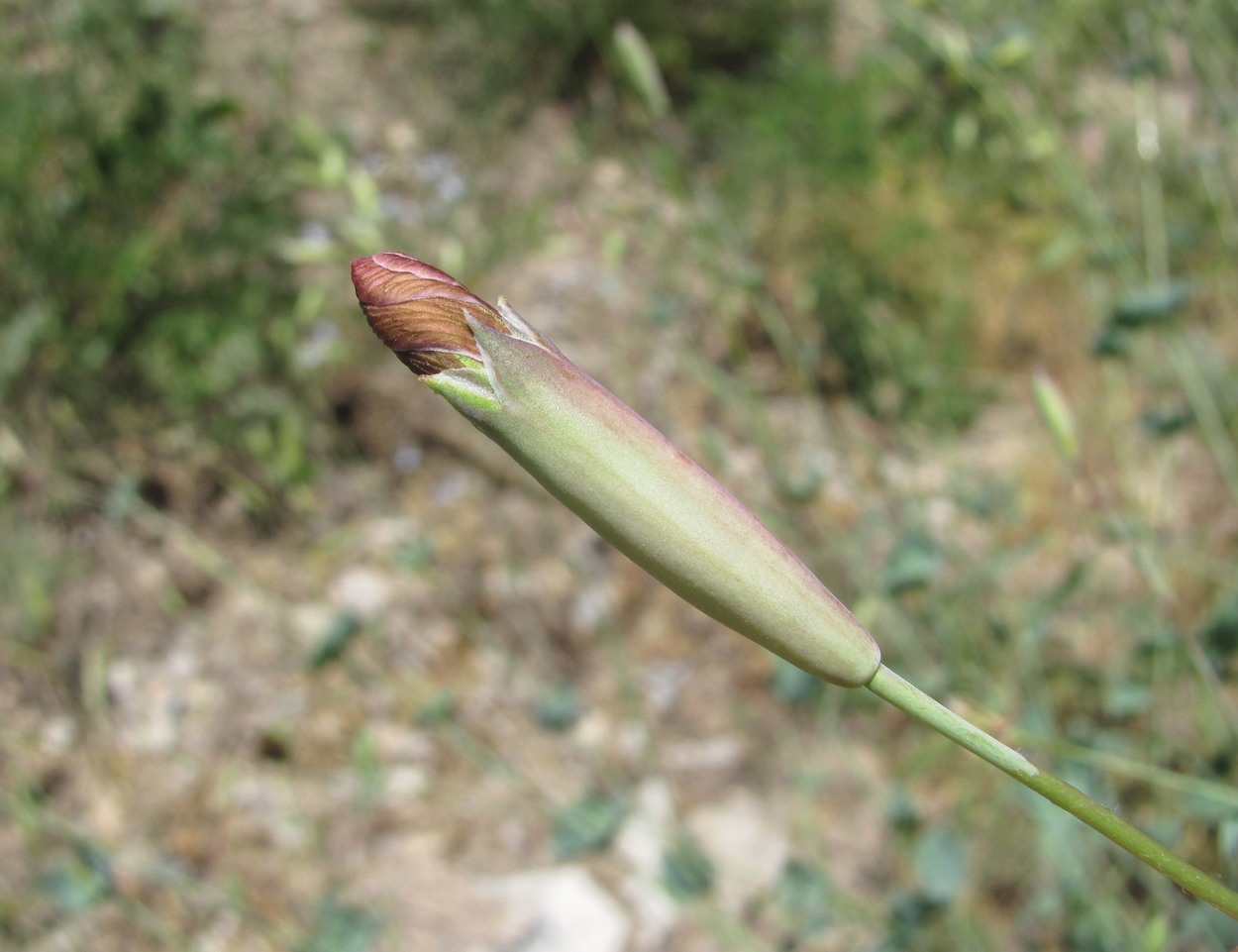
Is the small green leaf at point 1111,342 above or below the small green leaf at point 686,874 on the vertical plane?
above

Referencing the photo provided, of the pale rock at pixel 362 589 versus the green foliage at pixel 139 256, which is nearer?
the pale rock at pixel 362 589

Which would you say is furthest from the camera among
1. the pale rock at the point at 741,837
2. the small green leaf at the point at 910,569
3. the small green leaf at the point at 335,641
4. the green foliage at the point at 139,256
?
the green foliage at the point at 139,256

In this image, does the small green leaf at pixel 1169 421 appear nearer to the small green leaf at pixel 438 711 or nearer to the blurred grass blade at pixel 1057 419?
the blurred grass blade at pixel 1057 419

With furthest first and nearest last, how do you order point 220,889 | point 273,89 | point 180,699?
point 273,89 → point 180,699 → point 220,889

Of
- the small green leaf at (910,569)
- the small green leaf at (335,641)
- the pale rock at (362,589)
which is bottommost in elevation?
the pale rock at (362,589)

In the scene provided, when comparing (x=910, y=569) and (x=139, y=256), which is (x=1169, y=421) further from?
(x=139, y=256)

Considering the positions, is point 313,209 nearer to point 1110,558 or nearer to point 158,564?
point 158,564

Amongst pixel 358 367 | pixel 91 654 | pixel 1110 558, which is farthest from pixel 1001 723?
pixel 358 367

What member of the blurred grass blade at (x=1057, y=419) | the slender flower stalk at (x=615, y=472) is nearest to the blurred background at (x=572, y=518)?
the blurred grass blade at (x=1057, y=419)

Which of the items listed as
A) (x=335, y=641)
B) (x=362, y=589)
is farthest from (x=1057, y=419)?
(x=362, y=589)
